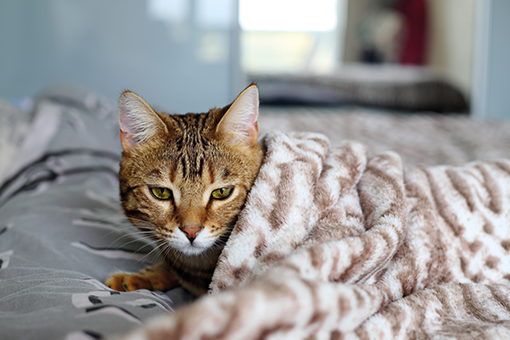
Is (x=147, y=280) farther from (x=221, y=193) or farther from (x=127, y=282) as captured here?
(x=221, y=193)

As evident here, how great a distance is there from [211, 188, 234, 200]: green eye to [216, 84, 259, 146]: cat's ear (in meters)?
0.12

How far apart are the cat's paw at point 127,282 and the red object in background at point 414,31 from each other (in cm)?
463

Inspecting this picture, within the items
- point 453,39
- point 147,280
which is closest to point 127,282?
point 147,280

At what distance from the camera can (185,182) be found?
76cm

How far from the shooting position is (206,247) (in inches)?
29.1

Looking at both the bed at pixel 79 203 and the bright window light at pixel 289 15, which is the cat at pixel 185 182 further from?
the bright window light at pixel 289 15

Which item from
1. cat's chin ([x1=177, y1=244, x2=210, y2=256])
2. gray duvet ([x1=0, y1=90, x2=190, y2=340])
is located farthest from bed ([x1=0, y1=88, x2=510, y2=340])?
cat's chin ([x1=177, y1=244, x2=210, y2=256])

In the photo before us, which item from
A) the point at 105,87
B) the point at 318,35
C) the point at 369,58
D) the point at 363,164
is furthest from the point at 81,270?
the point at 369,58

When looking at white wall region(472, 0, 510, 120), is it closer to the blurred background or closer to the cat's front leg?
the blurred background

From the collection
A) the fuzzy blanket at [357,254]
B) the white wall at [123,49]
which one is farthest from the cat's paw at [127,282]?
the white wall at [123,49]

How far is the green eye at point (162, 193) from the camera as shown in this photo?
0.79m

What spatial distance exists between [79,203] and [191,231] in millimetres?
535

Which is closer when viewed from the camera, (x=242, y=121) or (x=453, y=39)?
(x=242, y=121)

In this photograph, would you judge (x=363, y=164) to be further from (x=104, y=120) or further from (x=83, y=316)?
(x=104, y=120)
